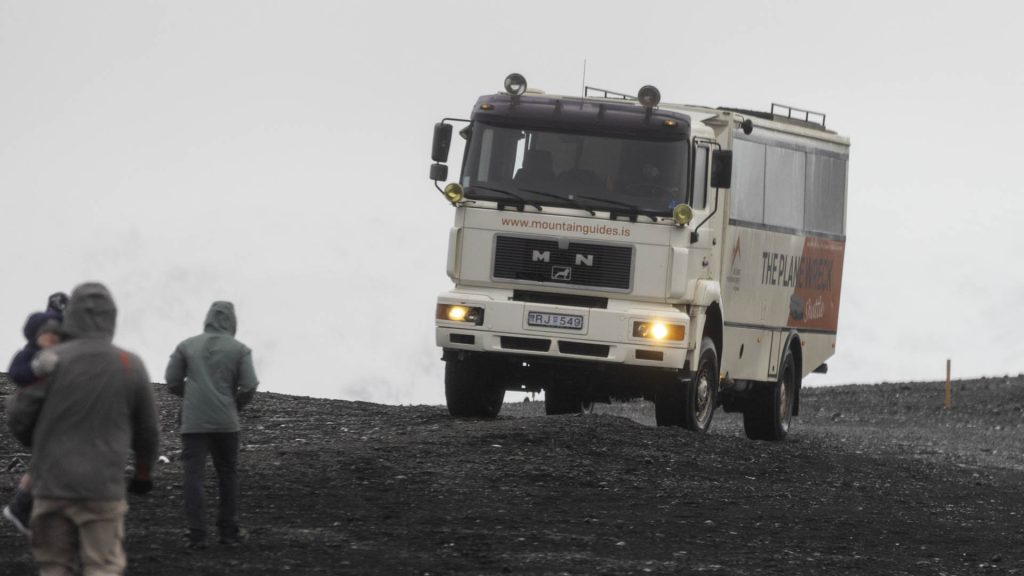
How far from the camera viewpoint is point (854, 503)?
65.0 ft

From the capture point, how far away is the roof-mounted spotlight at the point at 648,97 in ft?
71.7

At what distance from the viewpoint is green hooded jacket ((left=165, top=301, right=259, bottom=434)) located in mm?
13219

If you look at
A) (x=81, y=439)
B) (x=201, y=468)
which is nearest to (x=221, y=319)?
(x=201, y=468)

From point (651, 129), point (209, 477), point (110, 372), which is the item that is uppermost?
point (651, 129)

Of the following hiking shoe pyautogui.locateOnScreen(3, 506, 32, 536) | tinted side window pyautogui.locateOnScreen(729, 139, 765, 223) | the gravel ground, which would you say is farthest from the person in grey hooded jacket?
tinted side window pyautogui.locateOnScreen(729, 139, 765, 223)

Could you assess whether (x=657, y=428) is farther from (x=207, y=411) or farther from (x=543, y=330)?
(x=207, y=411)

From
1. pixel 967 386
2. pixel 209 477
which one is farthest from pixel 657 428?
pixel 967 386

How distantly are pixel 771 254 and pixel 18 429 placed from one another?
17.6 m

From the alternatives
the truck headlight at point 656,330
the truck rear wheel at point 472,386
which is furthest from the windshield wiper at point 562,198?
the truck rear wheel at point 472,386

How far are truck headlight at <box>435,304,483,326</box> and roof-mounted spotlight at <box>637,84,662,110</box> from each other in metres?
2.88

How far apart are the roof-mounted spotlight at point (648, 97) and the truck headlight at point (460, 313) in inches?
114

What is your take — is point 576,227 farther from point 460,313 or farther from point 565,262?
point 460,313

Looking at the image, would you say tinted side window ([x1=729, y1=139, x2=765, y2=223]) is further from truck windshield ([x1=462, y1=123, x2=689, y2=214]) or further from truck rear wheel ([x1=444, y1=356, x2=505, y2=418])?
truck rear wheel ([x1=444, y1=356, x2=505, y2=418])

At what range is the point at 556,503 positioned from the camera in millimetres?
17781
